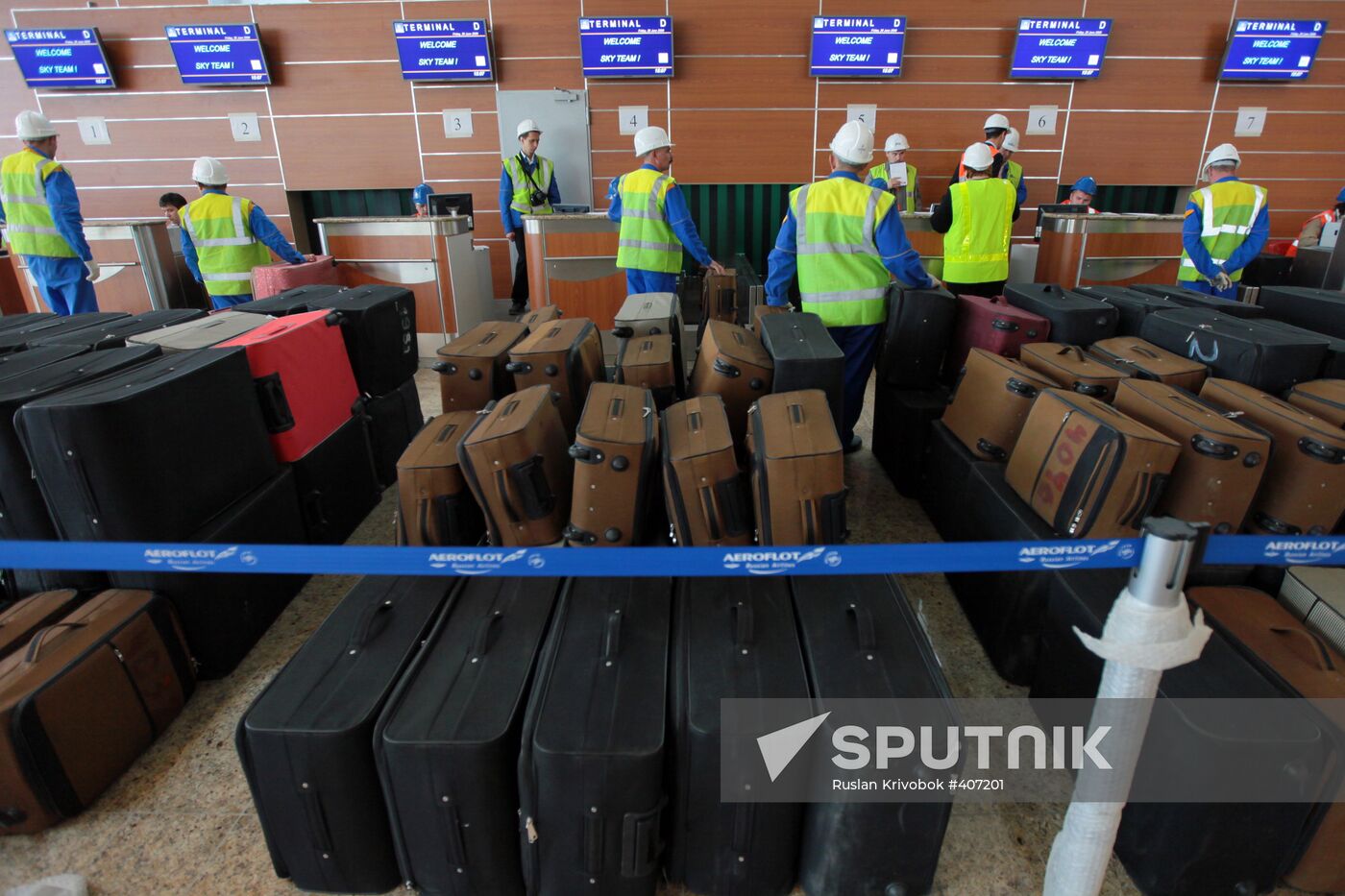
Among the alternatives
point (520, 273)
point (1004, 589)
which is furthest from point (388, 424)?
point (520, 273)

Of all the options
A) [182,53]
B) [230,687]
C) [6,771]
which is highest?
[182,53]

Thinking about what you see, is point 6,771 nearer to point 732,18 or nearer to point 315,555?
point 315,555

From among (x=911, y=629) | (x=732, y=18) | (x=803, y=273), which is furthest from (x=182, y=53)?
(x=911, y=629)

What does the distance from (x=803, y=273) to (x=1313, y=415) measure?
6.44 ft

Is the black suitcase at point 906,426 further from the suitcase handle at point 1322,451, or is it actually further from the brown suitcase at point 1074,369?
the suitcase handle at point 1322,451

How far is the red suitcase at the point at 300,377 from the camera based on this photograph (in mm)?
2424

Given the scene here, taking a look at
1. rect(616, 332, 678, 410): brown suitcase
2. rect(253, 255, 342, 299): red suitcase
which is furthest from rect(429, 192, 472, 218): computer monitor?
rect(616, 332, 678, 410): brown suitcase

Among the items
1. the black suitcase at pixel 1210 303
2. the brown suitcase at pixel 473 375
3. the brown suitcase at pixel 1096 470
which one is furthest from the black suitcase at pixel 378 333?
the black suitcase at pixel 1210 303

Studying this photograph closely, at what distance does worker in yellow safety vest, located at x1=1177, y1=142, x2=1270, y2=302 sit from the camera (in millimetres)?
3977

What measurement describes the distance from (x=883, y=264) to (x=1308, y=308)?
1782 millimetres

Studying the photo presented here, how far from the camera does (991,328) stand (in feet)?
9.66

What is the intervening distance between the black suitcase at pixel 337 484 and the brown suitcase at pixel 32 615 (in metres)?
0.75

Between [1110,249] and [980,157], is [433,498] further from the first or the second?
[1110,249]

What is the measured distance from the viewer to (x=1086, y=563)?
4.16 feet
